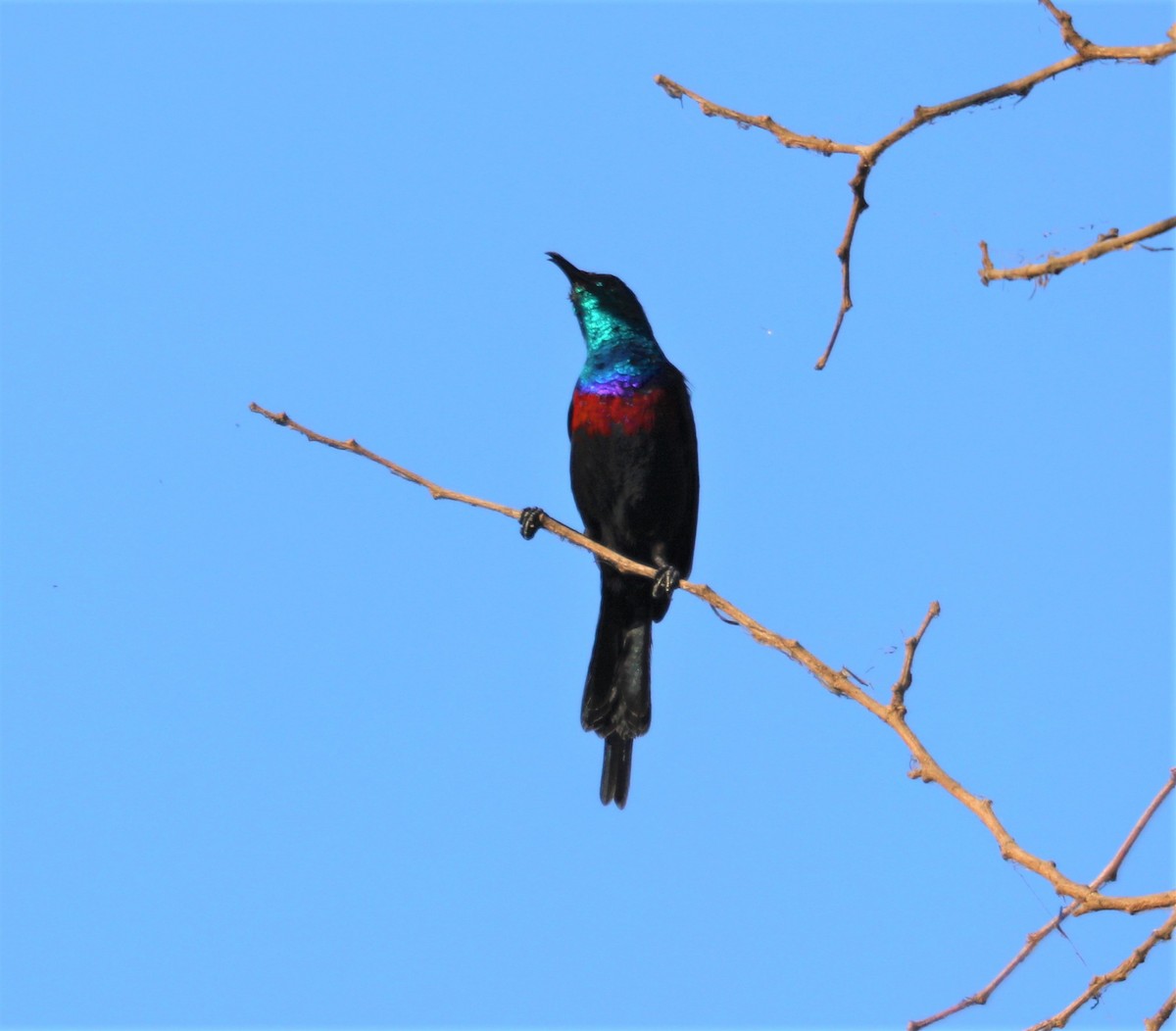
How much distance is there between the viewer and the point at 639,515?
20.6 ft

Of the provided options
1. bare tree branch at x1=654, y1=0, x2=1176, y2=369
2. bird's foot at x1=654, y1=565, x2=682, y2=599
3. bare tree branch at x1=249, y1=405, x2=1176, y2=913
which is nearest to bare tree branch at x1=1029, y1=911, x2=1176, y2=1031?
bare tree branch at x1=249, y1=405, x2=1176, y2=913

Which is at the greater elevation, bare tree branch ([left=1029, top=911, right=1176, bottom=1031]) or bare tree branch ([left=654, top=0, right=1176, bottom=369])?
bare tree branch ([left=654, top=0, right=1176, bottom=369])

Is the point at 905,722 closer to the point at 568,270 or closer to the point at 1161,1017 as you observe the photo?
the point at 1161,1017

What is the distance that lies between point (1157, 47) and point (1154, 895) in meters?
1.28

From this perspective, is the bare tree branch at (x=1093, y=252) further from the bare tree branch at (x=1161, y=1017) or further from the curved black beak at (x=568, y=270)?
the curved black beak at (x=568, y=270)

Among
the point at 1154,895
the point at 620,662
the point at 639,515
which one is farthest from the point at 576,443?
the point at 1154,895

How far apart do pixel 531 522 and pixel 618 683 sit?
0.83 m

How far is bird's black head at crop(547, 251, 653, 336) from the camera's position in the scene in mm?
6480

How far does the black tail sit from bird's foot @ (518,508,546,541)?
641 mm

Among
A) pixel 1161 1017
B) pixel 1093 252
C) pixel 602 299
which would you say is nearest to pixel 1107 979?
pixel 1161 1017

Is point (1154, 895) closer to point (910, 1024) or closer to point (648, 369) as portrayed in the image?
point (910, 1024)

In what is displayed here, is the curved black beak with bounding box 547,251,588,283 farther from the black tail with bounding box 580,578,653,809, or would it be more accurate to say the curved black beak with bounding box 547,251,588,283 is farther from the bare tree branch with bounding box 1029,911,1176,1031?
the bare tree branch with bounding box 1029,911,1176,1031

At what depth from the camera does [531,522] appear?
5.75 meters

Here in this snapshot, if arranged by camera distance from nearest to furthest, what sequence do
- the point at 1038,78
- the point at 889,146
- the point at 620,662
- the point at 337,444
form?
1. the point at 1038,78
2. the point at 889,146
3. the point at 337,444
4. the point at 620,662
